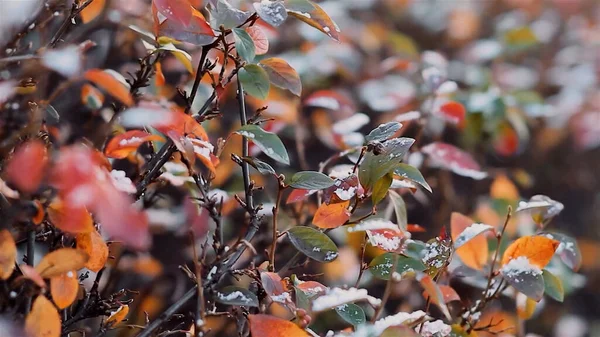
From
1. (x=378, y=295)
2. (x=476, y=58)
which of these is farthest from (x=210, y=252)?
(x=476, y=58)

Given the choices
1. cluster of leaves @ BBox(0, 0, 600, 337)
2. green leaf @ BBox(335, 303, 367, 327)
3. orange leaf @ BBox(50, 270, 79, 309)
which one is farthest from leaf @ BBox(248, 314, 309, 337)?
orange leaf @ BBox(50, 270, 79, 309)

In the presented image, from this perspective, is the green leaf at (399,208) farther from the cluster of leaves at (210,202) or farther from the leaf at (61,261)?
the leaf at (61,261)

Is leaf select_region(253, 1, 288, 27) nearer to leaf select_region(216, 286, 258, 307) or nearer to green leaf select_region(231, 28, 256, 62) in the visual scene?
green leaf select_region(231, 28, 256, 62)

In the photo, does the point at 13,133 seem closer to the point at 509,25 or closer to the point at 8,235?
the point at 8,235

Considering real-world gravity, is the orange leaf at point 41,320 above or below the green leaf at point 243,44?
below

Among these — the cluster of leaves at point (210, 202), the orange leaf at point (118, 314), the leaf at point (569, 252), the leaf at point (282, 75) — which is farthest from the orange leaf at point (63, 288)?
the leaf at point (569, 252)

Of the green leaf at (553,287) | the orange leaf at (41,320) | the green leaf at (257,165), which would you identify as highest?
the green leaf at (257,165)
